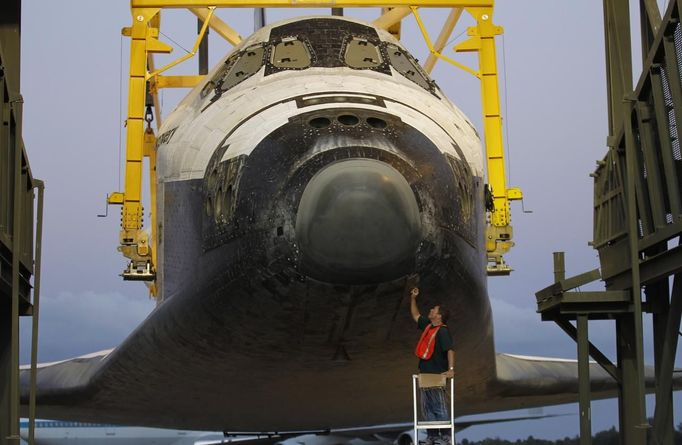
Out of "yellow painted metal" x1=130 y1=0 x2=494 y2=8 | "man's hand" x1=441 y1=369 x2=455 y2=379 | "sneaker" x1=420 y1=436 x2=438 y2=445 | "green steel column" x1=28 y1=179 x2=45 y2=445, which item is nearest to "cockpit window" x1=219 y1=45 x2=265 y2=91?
"green steel column" x1=28 y1=179 x2=45 y2=445

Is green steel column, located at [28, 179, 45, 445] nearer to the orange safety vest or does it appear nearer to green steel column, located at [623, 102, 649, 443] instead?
the orange safety vest

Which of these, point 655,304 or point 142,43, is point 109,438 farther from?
point 655,304

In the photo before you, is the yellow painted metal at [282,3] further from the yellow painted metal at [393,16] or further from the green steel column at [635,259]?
the green steel column at [635,259]

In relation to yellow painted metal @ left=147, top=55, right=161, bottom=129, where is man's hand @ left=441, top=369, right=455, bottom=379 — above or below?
below

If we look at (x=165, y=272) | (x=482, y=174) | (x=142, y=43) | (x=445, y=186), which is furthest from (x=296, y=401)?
(x=142, y=43)

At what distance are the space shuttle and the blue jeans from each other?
47 centimetres

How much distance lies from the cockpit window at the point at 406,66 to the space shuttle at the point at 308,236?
0.06 ft

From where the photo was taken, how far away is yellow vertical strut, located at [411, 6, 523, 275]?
9281 mm

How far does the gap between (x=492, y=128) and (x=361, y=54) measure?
324 centimetres

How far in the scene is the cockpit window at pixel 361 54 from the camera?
22.5 ft

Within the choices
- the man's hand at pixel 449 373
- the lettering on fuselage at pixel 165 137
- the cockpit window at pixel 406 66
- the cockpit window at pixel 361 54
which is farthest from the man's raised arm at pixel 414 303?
the lettering on fuselage at pixel 165 137

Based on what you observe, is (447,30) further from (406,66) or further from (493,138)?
(406,66)

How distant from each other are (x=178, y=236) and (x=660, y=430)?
9.54ft

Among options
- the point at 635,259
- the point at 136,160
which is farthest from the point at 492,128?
the point at 635,259
